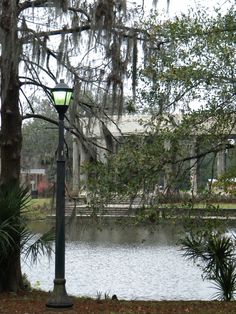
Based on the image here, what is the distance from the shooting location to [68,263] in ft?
55.9

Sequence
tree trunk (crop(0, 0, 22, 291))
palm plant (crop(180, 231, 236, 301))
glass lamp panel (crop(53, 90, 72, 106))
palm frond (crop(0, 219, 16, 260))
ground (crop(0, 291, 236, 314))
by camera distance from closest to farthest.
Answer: glass lamp panel (crop(53, 90, 72, 106)), ground (crop(0, 291, 236, 314)), palm frond (crop(0, 219, 16, 260)), tree trunk (crop(0, 0, 22, 291)), palm plant (crop(180, 231, 236, 301))

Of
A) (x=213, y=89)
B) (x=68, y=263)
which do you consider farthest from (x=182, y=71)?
(x=68, y=263)

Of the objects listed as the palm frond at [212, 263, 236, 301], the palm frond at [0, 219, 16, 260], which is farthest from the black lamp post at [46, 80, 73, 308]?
the palm frond at [212, 263, 236, 301]

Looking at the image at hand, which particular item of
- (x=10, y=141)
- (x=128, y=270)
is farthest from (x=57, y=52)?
(x=128, y=270)

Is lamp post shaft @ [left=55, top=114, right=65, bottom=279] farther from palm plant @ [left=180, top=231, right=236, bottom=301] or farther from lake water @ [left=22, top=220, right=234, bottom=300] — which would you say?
palm plant @ [left=180, top=231, right=236, bottom=301]

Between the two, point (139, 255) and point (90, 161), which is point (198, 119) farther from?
point (139, 255)

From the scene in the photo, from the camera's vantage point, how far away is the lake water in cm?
1294

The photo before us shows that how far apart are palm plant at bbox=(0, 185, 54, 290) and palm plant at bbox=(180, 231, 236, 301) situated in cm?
236

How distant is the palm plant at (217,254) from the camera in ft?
32.7

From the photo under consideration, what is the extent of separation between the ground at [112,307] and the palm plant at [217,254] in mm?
741

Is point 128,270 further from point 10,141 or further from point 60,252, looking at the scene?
point 60,252

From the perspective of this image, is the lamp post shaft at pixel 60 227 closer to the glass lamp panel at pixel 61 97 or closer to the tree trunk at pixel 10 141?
the glass lamp panel at pixel 61 97

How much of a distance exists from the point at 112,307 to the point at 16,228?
1.91 meters

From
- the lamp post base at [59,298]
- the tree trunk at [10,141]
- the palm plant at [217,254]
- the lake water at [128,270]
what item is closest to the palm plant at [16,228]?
the tree trunk at [10,141]
